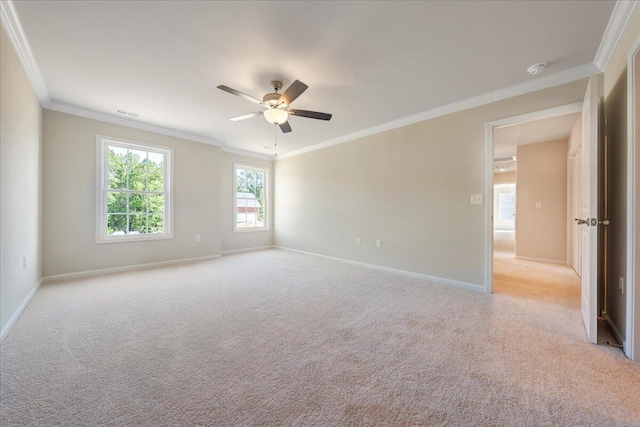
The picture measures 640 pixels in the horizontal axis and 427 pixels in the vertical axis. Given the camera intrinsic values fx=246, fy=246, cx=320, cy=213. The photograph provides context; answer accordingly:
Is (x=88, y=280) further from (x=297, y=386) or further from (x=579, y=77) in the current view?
(x=579, y=77)

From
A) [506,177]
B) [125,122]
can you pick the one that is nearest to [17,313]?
[125,122]

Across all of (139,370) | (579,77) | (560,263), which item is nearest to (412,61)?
(579,77)

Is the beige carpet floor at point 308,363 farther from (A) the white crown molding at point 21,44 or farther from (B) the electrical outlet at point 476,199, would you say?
(A) the white crown molding at point 21,44

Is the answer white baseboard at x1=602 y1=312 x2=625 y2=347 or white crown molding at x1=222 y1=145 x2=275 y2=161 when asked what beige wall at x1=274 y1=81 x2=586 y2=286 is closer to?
white baseboard at x1=602 y1=312 x2=625 y2=347

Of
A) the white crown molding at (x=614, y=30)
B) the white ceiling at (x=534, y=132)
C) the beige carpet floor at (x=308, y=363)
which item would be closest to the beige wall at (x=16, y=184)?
the beige carpet floor at (x=308, y=363)

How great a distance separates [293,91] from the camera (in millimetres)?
2529

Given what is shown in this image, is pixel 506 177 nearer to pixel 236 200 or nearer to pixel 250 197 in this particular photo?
pixel 250 197

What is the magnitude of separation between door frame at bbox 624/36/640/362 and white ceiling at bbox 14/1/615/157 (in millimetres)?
615

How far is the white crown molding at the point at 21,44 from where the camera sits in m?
1.85

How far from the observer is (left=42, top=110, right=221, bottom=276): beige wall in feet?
11.6

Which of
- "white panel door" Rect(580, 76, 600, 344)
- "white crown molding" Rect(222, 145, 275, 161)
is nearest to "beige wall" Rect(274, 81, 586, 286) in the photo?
"white panel door" Rect(580, 76, 600, 344)

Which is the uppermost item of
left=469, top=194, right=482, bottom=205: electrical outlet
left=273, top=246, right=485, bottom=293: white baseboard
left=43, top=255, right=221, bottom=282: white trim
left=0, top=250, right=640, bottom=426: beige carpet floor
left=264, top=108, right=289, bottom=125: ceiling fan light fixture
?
left=264, top=108, right=289, bottom=125: ceiling fan light fixture

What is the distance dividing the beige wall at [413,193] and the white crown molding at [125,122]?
2.32 m

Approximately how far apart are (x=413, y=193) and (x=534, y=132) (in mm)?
2700
